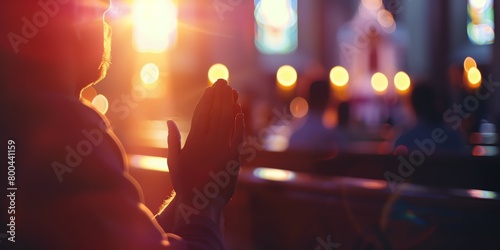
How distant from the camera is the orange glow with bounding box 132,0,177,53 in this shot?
2020 cm

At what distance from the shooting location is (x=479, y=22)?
27422 millimetres

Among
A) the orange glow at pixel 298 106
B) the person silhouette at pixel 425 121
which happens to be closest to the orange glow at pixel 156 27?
the orange glow at pixel 298 106

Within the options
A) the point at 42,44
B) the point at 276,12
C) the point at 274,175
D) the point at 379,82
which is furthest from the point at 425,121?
the point at 276,12

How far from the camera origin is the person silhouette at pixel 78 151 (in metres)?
1.60

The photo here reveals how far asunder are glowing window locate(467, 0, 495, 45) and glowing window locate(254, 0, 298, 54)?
7.62 metres

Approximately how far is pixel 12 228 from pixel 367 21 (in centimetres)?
3155

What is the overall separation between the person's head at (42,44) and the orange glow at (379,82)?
93.5ft

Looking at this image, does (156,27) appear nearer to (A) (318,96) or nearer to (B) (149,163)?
(A) (318,96)

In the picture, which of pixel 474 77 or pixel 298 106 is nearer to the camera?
pixel 474 77

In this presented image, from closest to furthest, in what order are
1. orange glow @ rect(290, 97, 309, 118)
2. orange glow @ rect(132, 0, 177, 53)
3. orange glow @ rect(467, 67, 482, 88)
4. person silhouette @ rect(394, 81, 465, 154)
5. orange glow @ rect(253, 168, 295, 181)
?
orange glow @ rect(253, 168, 295, 181), person silhouette @ rect(394, 81, 465, 154), orange glow @ rect(467, 67, 482, 88), orange glow @ rect(132, 0, 177, 53), orange glow @ rect(290, 97, 309, 118)

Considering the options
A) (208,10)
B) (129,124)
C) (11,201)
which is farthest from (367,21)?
(11,201)

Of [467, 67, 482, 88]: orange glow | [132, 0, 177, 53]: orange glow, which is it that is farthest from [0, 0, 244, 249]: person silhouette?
[132, 0, 177, 53]: orange glow

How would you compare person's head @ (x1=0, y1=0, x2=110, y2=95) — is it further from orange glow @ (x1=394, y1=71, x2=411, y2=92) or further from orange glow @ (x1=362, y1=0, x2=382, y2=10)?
orange glow @ (x1=362, y1=0, x2=382, y2=10)

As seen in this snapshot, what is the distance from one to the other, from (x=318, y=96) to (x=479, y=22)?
72.7 feet
